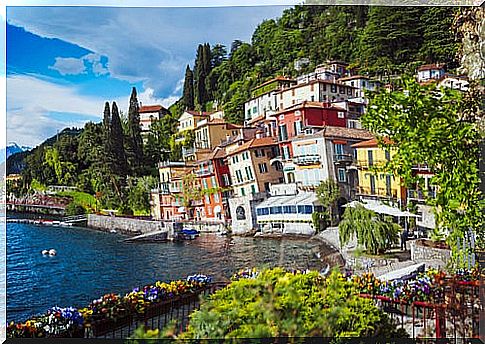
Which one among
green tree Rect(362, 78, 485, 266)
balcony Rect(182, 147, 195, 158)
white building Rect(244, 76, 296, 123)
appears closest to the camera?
green tree Rect(362, 78, 485, 266)

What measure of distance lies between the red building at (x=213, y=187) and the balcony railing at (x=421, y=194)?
1476 millimetres

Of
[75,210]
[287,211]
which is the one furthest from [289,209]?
[75,210]

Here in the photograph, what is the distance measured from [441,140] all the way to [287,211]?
4.47 feet

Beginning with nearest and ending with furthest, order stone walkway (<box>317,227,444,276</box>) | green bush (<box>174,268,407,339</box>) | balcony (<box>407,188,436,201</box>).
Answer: green bush (<box>174,268,407,339</box>)
balcony (<box>407,188,436,201</box>)
stone walkway (<box>317,227,444,276</box>)

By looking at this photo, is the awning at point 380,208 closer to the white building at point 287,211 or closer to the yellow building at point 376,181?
the yellow building at point 376,181

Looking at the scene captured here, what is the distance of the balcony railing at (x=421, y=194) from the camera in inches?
190

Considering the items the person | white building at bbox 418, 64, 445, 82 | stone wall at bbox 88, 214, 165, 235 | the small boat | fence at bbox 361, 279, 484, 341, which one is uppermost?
white building at bbox 418, 64, 445, 82

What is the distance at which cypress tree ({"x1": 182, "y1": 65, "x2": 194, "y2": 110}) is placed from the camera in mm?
5094

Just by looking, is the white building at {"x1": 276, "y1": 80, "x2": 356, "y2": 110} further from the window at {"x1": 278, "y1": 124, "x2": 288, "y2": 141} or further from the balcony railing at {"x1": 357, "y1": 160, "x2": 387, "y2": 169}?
the balcony railing at {"x1": 357, "y1": 160, "x2": 387, "y2": 169}

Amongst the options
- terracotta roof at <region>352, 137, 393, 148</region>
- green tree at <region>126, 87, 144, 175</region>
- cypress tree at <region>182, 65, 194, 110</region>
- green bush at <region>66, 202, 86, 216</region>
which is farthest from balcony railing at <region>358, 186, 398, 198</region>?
green bush at <region>66, 202, 86, 216</region>

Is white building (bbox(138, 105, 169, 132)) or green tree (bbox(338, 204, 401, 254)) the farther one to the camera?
white building (bbox(138, 105, 169, 132))

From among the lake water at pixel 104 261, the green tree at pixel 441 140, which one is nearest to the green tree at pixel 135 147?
the lake water at pixel 104 261

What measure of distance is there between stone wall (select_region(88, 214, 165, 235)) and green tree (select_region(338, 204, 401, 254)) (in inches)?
60.6

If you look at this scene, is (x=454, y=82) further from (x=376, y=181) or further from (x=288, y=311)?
(x=288, y=311)
